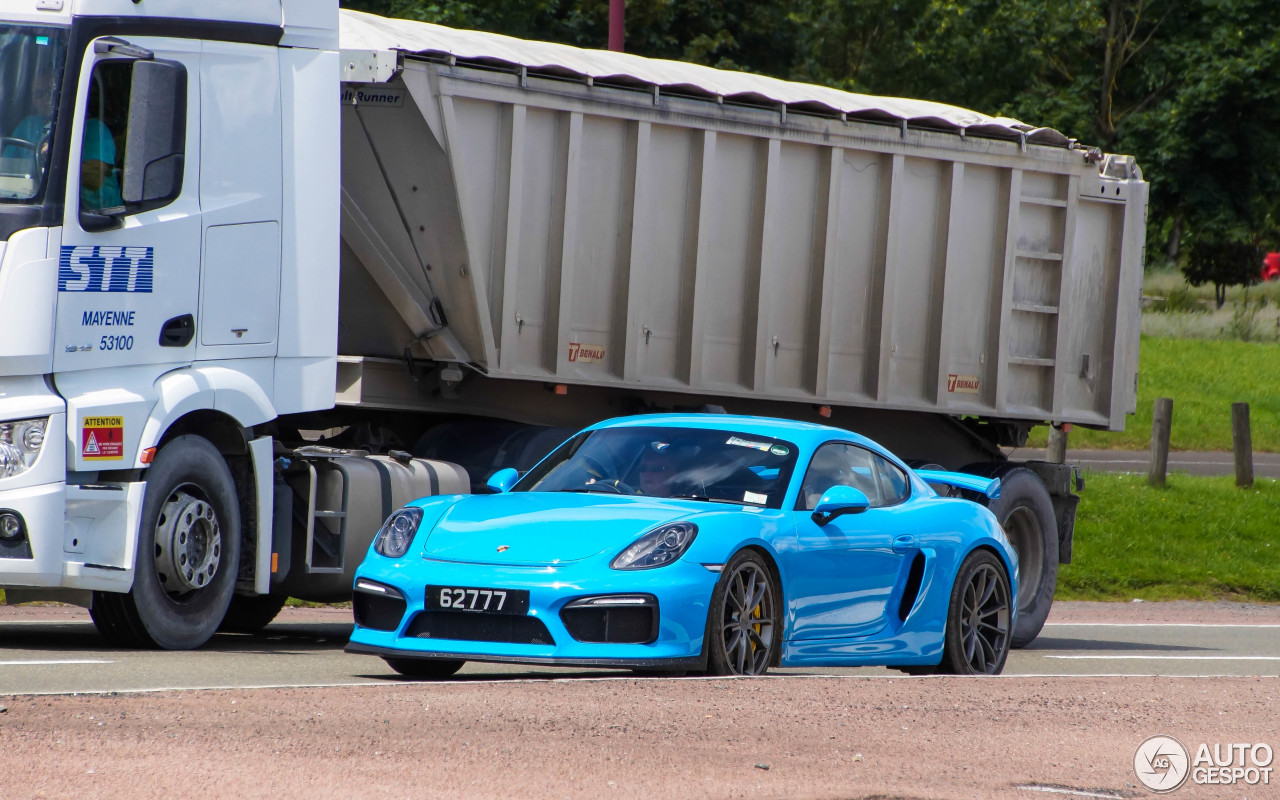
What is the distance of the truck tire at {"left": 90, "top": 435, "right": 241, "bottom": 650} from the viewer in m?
8.90

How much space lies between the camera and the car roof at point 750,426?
9172 mm

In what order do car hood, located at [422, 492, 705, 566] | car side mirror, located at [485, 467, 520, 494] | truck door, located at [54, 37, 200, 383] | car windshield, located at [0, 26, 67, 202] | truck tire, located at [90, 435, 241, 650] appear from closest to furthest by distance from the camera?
car hood, located at [422, 492, 705, 566] < car windshield, located at [0, 26, 67, 202] < truck door, located at [54, 37, 200, 383] < truck tire, located at [90, 435, 241, 650] < car side mirror, located at [485, 467, 520, 494]

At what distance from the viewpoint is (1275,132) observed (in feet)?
132

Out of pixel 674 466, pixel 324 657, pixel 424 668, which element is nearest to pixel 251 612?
pixel 324 657

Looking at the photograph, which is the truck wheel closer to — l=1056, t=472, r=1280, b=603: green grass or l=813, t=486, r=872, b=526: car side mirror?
l=813, t=486, r=872, b=526: car side mirror

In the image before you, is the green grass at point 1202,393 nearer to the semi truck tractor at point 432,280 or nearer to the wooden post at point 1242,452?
the wooden post at point 1242,452

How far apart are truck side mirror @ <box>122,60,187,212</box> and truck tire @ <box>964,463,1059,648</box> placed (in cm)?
668

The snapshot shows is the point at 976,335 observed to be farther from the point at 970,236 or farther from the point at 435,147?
the point at 435,147

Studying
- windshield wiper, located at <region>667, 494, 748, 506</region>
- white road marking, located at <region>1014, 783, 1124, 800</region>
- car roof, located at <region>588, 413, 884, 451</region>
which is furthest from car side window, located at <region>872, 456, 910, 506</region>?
Result: white road marking, located at <region>1014, 783, 1124, 800</region>

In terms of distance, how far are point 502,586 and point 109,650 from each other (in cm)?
244

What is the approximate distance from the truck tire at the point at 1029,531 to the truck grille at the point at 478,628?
614 centimetres

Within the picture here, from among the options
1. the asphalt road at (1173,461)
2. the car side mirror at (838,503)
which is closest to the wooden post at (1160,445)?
the asphalt road at (1173,461)

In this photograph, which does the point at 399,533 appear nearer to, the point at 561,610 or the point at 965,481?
the point at 561,610

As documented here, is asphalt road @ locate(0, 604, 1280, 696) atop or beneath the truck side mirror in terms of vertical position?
beneath
